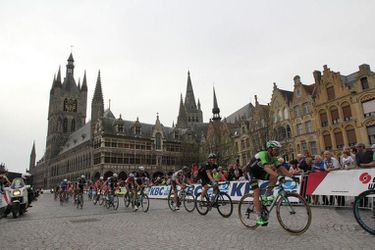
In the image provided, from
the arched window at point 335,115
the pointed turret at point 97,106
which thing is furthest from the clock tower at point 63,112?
the arched window at point 335,115

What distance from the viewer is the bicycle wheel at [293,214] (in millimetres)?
5602

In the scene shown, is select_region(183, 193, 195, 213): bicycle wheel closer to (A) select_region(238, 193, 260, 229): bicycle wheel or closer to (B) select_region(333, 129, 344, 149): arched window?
(A) select_region(238, 193, 260, 229): bicycle wheel

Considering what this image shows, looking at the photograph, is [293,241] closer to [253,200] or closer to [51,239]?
[253,200]

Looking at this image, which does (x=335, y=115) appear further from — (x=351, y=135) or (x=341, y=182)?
(x=341, y=182)

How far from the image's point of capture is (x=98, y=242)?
5805 mm

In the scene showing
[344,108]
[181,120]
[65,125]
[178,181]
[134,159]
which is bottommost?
[178,181]

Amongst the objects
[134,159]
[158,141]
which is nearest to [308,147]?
[158,141]

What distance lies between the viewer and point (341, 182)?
966 centimetres

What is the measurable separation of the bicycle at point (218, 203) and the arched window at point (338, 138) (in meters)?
26.9

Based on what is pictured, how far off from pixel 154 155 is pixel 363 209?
5635 cm

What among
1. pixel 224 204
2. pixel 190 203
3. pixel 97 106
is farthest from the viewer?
pixel 97 106

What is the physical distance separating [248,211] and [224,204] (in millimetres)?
2013

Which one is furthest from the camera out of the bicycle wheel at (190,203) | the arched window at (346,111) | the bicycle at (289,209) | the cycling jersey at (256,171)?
the arched window at (346,111)

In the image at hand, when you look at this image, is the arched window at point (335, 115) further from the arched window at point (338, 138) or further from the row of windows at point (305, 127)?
the row of windows at point (305, 127)
